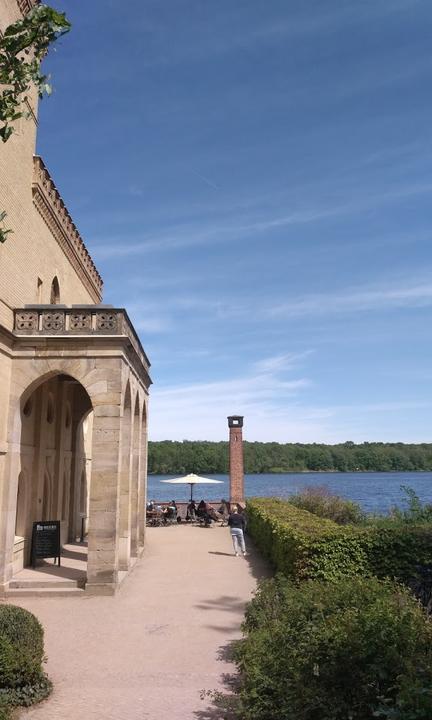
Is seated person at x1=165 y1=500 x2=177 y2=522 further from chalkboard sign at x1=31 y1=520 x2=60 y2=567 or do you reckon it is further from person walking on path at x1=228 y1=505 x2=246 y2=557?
chalkboard sign at x1=31 y1=520 x2=60 y2=567

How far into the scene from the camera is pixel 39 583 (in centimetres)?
1338

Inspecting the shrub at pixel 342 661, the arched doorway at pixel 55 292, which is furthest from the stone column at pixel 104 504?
the arched doorway at pixel 55 292

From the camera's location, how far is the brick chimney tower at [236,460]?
32406 millimetres

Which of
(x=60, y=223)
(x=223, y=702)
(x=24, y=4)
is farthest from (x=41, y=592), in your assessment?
(x=24, y=4)

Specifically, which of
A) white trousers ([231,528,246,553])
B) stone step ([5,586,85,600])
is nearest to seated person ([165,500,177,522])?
white trousers ([231,528,246,553])

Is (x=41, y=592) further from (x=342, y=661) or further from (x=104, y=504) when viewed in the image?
(x=342, y=661)

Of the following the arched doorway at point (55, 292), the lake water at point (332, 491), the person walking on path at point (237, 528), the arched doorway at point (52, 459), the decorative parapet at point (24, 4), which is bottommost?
the lake water at point (332, 491)

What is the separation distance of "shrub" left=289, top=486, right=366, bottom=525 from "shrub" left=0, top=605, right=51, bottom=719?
56.0ft

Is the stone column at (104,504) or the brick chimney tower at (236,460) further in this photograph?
the brick chimney tower at (236,460)

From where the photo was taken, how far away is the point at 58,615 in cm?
1150

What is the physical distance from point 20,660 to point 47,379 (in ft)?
28.1

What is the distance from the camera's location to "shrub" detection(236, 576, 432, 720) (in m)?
5.10

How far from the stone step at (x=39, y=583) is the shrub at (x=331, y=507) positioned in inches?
491

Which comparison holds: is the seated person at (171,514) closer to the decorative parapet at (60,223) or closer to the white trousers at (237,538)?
the white trousers at (237,538)
